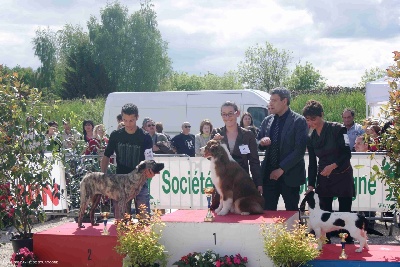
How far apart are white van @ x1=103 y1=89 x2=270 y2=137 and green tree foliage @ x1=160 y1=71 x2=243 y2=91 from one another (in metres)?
39.8

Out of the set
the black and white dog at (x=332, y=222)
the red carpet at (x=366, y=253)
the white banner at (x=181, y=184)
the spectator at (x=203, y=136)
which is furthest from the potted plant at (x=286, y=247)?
the spectator at (x=203, y=136)

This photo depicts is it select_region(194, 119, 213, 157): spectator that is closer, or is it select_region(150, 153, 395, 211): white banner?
select_region(150, 153, 395, 211): white banner

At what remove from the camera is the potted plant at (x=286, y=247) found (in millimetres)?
4738

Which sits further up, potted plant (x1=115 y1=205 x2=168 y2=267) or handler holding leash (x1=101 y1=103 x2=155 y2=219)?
handler holding leash (x1=101 y1=103 x2=155 y2=219)

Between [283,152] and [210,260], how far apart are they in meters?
1.43

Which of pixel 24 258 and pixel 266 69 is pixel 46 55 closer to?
pixel 266 69

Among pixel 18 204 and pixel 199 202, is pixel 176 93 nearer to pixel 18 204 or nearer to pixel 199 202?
pixel 199 202

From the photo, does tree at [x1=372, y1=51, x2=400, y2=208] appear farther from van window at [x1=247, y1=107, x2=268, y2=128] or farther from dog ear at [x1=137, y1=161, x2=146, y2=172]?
Result: van window at [x1=247, y1=107, x2=268, y2=128]

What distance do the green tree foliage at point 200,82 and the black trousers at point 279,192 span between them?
162 feet

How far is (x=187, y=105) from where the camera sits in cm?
1529

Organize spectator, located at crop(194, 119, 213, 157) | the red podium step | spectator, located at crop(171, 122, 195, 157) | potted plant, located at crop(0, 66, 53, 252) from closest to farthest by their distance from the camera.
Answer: the red podium step < potted plant, located at crop(0, 66, 53, 252) < spectator, located at crop(194, 119, 213, 157) < spectator, located at crop(171, 122, 195, 157)

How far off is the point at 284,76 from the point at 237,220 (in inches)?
1752

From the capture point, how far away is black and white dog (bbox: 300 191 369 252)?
17.1 feet

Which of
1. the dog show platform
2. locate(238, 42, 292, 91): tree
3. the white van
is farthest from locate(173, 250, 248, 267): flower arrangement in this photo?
locate(238, 42, 292, 91): tree
